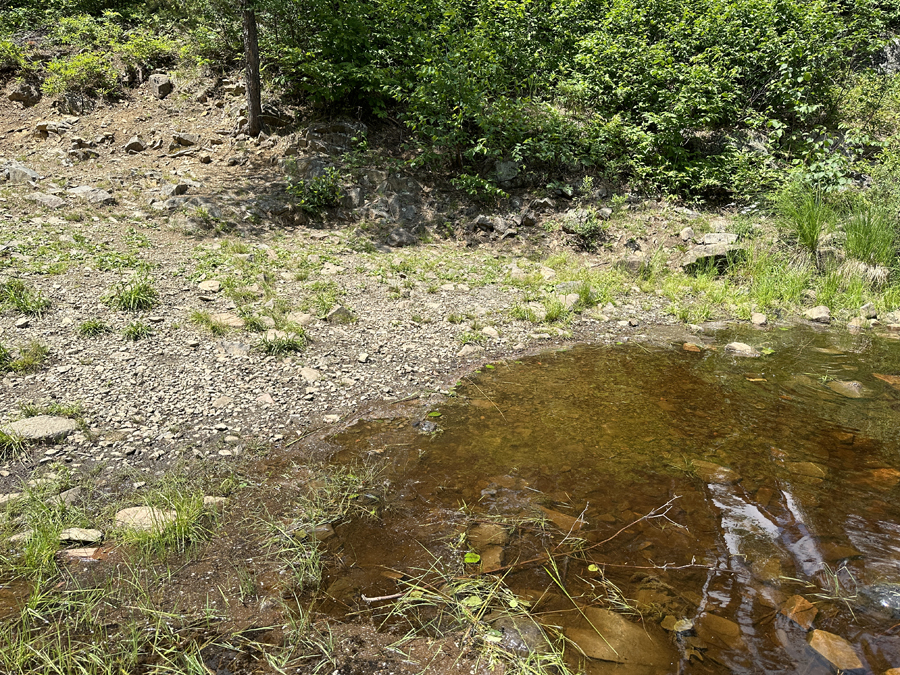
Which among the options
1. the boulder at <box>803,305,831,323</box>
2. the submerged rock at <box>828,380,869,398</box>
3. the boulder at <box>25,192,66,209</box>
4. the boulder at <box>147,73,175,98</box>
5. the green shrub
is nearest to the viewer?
the submerged rock at <box>828,380,869,398</box>

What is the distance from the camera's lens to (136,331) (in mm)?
5129

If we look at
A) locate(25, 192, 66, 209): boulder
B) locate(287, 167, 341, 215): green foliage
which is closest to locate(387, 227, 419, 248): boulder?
locate(287, 167, 341, 215): green foliage

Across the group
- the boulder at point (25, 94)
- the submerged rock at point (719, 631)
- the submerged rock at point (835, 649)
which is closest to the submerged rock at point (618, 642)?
the submerged rock at point (719, 631)

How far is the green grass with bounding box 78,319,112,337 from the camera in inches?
199

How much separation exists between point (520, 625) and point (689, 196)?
33.1ft

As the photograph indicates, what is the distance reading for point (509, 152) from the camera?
410 inches

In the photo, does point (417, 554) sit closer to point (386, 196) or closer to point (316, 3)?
point (386, 196)

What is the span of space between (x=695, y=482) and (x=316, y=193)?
27.0ft

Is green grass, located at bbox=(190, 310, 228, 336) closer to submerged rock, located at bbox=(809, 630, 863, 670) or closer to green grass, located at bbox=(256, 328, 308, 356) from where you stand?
green grass, located at bbox=(256, 328, 308, 356)

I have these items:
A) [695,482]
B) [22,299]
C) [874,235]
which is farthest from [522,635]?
[874,235]

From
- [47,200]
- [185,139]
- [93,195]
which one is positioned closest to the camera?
[47,200]

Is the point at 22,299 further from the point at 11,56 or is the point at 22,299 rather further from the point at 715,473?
the point at 11,56

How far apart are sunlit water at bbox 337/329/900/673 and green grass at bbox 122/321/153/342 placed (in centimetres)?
269

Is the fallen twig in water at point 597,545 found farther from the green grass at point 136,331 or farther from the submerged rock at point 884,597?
the green grass at point 136,331
